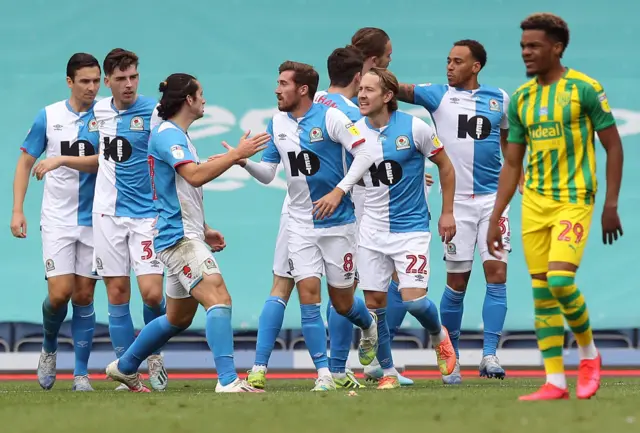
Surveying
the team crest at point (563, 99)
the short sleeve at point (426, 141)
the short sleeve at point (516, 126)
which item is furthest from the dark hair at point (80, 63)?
the team crest at point (563, 99)

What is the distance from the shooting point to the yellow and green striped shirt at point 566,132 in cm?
657

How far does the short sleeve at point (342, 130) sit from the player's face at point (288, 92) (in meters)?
0.22

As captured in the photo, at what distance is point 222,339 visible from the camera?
7508 millimetres

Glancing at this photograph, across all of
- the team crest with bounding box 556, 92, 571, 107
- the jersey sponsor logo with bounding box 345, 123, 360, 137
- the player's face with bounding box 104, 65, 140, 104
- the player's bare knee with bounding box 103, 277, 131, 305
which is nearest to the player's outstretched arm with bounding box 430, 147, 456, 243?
the jersey sponsor logo with bounding box 345, 123, 360, 137

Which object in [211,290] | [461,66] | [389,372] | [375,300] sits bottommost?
[389,372]

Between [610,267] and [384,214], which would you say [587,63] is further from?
[384,214]

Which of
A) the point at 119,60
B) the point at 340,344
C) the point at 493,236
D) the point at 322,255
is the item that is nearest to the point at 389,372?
the point at 340,344

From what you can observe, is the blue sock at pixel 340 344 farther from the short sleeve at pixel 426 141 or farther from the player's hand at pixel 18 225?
Result: the player's hand at pixel 18 225

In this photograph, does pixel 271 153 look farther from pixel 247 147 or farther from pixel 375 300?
pixel 375 300

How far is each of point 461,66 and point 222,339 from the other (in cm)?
299

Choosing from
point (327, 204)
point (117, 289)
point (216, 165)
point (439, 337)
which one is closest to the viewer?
point (216, 165)

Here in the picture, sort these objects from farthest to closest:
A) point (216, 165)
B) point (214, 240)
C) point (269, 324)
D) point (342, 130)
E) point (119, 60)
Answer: point (119, 60) → point (269, 324) → point (342, 130) → point (214, 240) → point (216, 165)

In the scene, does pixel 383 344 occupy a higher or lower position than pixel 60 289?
lower

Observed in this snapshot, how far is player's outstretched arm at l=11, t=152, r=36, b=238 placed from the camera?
9.12m
